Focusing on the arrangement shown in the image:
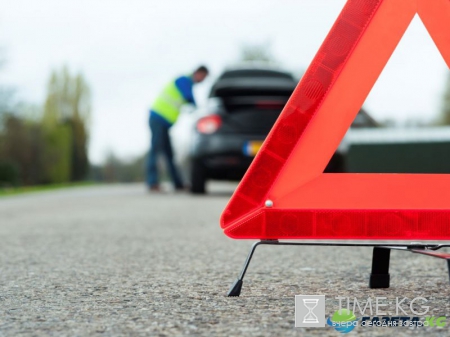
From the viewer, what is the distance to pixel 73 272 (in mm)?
3252

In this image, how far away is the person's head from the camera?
10.5 m

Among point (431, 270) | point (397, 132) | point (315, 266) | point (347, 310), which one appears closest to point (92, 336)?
point (347, 310)

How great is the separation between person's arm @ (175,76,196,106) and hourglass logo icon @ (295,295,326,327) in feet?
27.9

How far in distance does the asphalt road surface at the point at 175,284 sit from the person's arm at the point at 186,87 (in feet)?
18.4

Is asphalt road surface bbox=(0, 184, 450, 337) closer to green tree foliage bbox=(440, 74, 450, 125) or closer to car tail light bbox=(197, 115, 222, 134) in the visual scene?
car tail light bbox=(197, 115, 222, 134)

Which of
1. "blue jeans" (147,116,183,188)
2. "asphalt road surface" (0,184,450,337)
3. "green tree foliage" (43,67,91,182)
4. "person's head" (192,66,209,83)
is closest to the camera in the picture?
"asphalt road surface" (0,184,450,337)

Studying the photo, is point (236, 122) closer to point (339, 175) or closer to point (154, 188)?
point (154, 188)

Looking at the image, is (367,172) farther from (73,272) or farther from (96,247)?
(96,247)

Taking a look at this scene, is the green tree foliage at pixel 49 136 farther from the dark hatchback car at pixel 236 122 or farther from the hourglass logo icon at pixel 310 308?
the hourglass logo icon at pixel 310 308

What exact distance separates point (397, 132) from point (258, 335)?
14216mm

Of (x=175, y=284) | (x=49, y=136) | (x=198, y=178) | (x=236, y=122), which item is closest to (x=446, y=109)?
(x=49, y=136)

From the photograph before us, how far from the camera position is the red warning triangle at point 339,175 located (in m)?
2.39

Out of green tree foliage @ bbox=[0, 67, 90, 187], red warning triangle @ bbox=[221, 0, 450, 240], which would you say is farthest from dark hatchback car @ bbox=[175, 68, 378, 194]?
green tree foliage @ bbox=[0, 67, 90, 187]

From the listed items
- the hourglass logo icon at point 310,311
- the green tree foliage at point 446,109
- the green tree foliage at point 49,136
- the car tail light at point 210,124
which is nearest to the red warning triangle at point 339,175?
the hourglass logo icon at point 310,311
